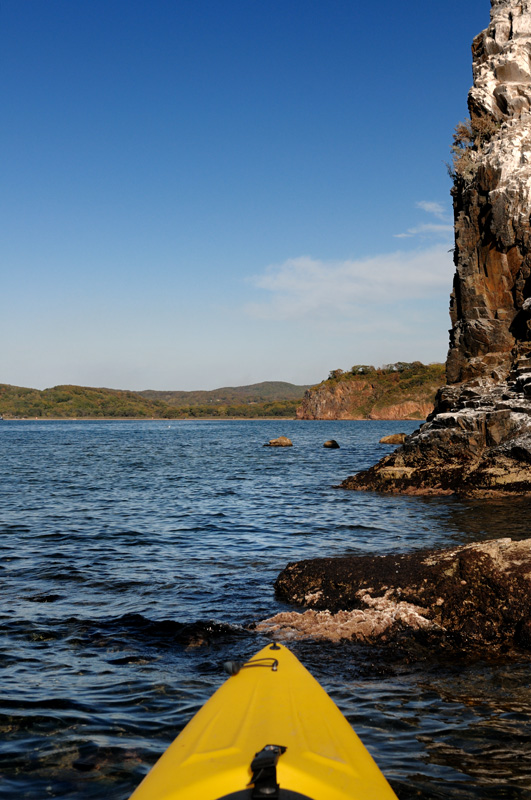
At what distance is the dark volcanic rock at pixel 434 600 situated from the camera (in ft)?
21.9

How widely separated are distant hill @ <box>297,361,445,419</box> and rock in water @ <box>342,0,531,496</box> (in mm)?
127773

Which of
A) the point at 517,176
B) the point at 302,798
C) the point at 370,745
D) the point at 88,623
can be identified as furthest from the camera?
the point at 517,176

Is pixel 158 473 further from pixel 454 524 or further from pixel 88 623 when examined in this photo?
pixel 88 623

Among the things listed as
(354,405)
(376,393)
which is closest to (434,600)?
(376,393)

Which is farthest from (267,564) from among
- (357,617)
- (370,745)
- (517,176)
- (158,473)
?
(517,176)

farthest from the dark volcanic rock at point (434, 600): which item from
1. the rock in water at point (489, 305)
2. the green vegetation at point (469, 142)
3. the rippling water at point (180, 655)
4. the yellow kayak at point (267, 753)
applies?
the green vegetation at point (469, 142)

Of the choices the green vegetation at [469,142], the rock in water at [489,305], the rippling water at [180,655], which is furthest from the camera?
the green vegetation at [469,142]

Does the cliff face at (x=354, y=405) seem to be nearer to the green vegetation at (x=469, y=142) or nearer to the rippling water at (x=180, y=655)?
the green vegetation at (x=469, y=142)

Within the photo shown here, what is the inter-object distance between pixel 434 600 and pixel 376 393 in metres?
163

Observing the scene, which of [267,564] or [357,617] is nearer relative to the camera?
[357,617]

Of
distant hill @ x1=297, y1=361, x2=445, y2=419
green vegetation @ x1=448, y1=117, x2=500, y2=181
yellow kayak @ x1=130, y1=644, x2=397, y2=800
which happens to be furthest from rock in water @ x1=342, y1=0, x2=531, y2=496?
distant hill @ x1=297, y1=361, x2=445, y2=419

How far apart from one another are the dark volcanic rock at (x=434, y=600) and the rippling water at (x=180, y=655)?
0.46 metres

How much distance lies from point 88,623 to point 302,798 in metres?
5.46

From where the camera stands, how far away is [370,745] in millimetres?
4637
